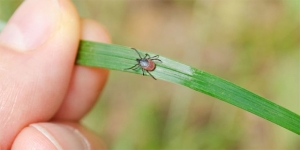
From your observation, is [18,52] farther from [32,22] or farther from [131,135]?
[131,135]

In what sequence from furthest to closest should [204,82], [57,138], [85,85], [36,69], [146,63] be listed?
[85,85] → [57,138] → [36,69] → [146,63] → [204,82]

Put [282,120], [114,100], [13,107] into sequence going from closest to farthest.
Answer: [282,120] < [13,107] < [114,100]

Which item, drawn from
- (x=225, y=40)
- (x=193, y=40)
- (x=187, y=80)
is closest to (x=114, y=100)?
(x=193, y=40)

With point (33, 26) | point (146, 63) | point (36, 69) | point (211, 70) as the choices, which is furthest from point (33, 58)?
point (211, 70)

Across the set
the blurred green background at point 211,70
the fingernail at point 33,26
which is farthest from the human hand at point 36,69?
the blurred green background at point 211,70

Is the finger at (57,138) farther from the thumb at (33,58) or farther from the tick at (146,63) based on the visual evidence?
the tick at (146,63)

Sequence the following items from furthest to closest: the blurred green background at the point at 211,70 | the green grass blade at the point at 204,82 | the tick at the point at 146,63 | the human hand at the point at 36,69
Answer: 1. the blurred green background at the point at 211,70
2. the human hand at the point at 36,69
3. the tick at the point at 146,63
4. the green grass blade at the point at 204,82

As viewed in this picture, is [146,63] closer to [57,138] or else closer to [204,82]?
[204,82]
